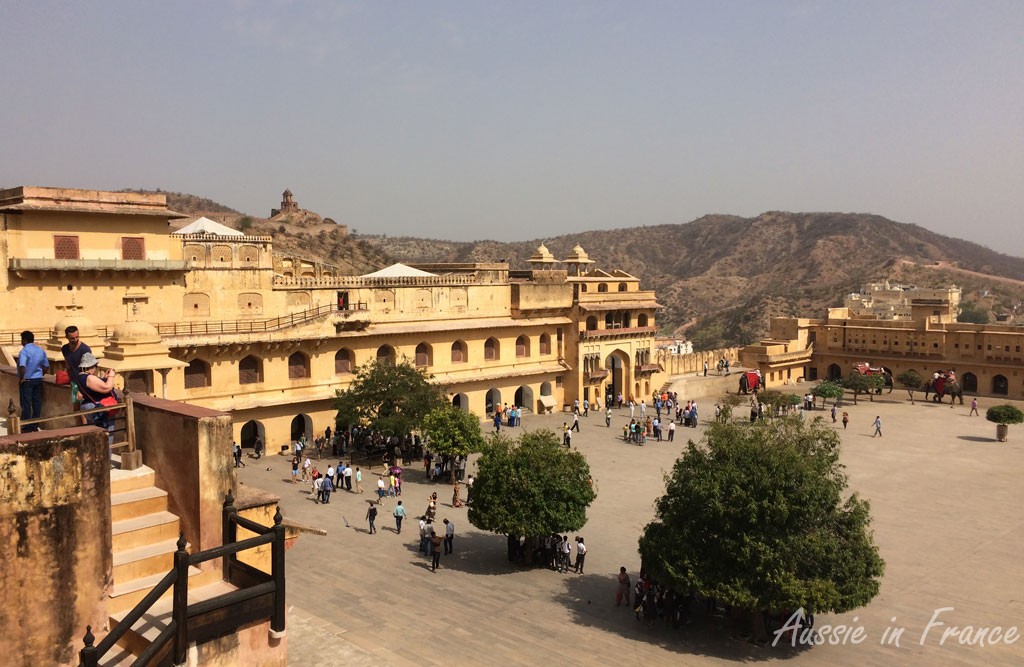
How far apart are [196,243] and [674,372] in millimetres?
26574

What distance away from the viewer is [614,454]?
30.5 m

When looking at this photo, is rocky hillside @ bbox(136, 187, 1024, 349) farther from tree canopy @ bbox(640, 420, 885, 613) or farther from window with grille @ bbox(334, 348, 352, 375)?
tree canopy @ bbox(640, 420, 885, 613)

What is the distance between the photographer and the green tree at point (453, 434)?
80.3ft

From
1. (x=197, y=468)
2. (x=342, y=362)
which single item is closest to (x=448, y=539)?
(x=197, y=468)

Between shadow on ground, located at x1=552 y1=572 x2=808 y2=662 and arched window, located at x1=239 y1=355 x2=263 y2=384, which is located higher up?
arched window, located at x1=239 y1=355 x2=263 y2=384

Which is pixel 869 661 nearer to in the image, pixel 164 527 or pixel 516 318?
pixel 164 527

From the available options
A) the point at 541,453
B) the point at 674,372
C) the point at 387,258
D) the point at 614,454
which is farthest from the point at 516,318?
the point at 387,258

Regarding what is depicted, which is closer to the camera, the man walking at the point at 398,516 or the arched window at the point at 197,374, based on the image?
the man walking at the point at 398,516

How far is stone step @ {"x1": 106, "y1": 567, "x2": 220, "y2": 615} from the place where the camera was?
22.2ft

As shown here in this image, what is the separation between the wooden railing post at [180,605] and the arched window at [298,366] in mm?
24364

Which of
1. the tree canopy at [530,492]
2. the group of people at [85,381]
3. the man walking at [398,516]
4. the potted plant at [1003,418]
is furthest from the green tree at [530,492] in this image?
the potted plant at [1003,418]

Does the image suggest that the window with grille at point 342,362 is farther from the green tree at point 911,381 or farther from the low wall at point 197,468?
the green tree at point 911,381

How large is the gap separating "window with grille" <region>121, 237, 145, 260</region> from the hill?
6407 centimetres

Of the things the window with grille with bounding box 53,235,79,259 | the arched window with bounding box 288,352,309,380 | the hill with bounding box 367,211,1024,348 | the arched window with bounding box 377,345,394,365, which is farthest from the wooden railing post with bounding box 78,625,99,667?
the hill with bounding box 367,211,1024,348
